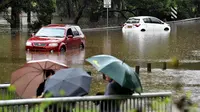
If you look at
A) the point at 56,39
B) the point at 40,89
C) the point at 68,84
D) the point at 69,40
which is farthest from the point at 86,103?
the point at 69,40

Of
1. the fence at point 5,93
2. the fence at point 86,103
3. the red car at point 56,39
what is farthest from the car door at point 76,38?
the fence at point 86,103

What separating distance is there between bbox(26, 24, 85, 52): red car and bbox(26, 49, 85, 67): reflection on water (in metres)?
0.44

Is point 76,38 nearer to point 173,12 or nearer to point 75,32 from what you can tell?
point 75,32

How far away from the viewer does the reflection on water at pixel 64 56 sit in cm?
2009

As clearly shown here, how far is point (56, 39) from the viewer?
2408 centimetres

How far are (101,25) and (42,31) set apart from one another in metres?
29.0

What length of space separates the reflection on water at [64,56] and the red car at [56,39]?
0.44m

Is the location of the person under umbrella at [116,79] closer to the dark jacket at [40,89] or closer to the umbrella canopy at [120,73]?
the umbrella canopy at [120,73]

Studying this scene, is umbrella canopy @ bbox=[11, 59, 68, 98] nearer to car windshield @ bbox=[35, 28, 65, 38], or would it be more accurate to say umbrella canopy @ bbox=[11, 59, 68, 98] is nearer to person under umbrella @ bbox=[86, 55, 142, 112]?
person under umbrella @ bbox=[86, 55, 142, 112]

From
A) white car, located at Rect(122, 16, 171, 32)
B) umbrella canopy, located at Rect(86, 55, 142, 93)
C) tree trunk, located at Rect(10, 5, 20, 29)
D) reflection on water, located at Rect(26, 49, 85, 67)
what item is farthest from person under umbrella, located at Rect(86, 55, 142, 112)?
white car, located at Rect(122, 16, 171, 32)

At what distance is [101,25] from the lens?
178 feet

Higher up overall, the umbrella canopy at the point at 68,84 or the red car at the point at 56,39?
the umbrella canopy at the point at 68,84

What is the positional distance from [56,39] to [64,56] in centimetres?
200

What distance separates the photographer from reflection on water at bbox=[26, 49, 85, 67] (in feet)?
65.9
